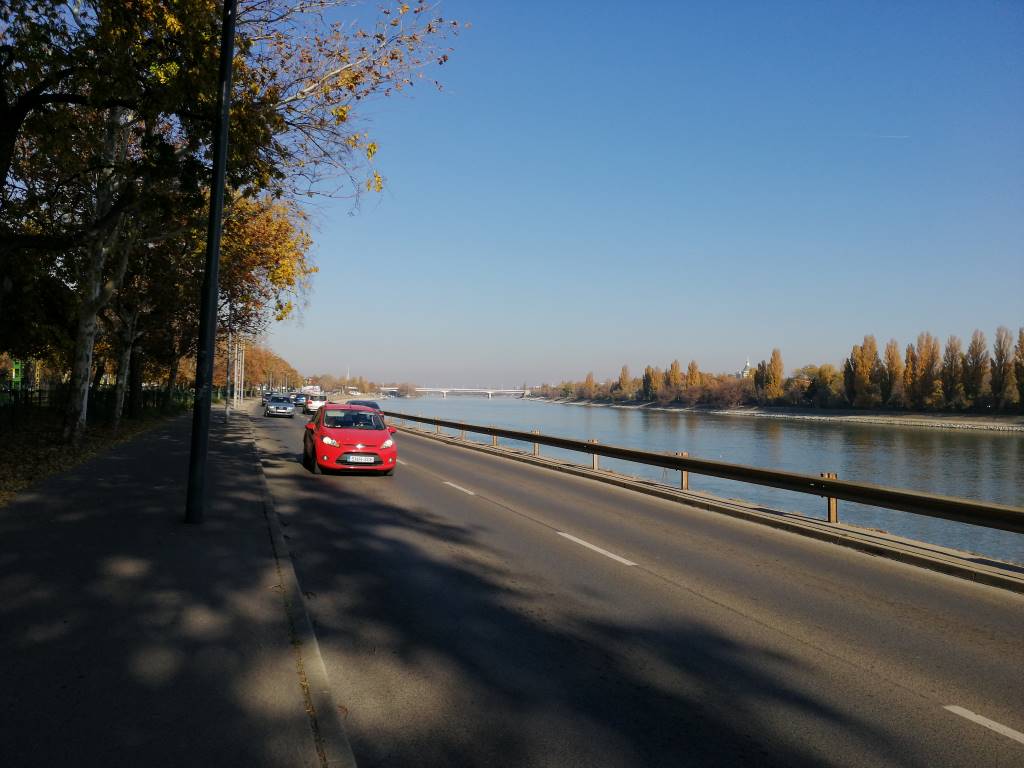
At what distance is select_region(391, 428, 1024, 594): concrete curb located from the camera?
8.30m

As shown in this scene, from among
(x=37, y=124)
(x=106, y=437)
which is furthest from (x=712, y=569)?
(x=106, y=437)

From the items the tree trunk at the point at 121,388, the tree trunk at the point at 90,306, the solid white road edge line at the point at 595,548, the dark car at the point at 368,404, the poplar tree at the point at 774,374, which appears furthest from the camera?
the poplar tree at the point at 774,374

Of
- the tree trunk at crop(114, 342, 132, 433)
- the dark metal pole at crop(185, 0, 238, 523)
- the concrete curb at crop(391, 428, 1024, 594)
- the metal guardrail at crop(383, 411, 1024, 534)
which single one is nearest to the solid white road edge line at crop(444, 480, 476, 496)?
the concrete curb at crop(391, 428, 1024, 594)

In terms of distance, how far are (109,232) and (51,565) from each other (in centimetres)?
1399

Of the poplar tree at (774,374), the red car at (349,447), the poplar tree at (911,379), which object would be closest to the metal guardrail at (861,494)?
the red car at (349,447)

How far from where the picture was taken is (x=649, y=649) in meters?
5.48

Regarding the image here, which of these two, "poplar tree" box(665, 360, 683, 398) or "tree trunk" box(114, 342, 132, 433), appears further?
"poplar tree" box(665, 360, 683, 398)

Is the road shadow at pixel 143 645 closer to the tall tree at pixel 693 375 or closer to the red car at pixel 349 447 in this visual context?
the red car at pixel 349 447

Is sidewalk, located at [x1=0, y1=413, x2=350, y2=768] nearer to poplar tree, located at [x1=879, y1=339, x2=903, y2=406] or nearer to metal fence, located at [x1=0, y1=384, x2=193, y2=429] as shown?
metal fence, located at [x1=0, y1=384, x2=193, y2=429]

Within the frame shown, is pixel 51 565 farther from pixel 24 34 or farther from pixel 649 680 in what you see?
pixel 24 34

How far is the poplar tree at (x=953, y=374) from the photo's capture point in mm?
101312

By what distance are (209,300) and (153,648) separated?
5.43 m

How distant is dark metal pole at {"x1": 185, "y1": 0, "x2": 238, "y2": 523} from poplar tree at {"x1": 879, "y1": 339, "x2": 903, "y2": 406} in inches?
4610

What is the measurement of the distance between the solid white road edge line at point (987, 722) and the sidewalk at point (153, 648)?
11.8 feet
